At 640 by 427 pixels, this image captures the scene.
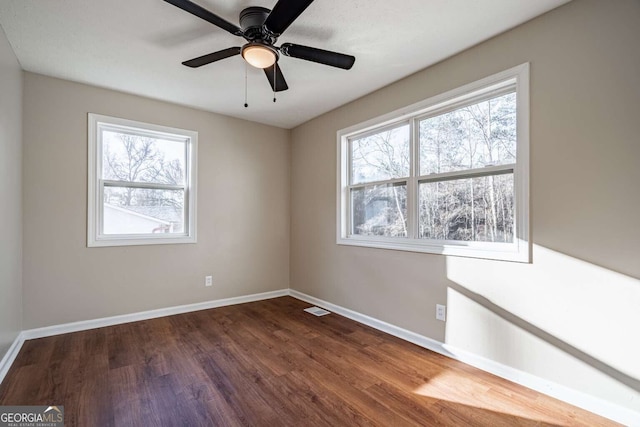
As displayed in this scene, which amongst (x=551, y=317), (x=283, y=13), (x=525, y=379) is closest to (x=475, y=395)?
(x=525, y=379)

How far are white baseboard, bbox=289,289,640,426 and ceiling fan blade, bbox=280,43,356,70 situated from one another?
7.98 ft

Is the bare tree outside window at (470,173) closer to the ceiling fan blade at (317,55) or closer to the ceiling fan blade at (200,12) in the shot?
the ceiling fan blade at (317,55)

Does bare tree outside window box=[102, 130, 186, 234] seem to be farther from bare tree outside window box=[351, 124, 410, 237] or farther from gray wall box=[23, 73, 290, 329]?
bare tree outside window box=[351, 124, 410, 237]

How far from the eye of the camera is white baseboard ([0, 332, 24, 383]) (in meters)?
2.22

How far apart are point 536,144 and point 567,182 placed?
327 mm

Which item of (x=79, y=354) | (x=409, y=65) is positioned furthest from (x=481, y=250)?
(x=79, y=354)

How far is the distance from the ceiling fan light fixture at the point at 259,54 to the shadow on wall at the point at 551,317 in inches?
84.5

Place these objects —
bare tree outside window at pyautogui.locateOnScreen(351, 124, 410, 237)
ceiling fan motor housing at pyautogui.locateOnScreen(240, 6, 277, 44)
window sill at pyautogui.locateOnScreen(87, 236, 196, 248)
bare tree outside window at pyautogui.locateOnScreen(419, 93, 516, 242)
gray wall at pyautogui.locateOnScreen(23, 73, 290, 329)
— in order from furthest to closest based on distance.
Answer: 1. window sill at pyautogui.locateOnScreen(87, 236, 196, 248)
2. bare tree outside window at pyautogui.locateOnScreen(351, 124, 410, 237)
3. gray wall at pyautogui.locateOnScreen(23, 73, 290, 329)
4. bare tree outside window at pyautogui.locateOnScreen(419, 93, 516, 242)
5. ceiling fan motor housing at pyautogui.locateOnScreen(240, 6, 277, 44)

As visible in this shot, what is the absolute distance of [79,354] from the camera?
2.58 meters

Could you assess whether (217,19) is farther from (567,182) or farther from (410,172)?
(567,182)

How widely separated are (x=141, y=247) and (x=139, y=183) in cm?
74

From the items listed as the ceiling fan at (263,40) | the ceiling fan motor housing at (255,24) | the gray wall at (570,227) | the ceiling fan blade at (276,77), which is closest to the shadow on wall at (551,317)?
the gray wall at (570,227)

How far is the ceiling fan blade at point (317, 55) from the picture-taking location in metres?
2.04

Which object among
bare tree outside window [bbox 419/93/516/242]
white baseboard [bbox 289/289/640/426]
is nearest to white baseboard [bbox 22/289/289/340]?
white baseboard [bbox 289/289/640/426]
